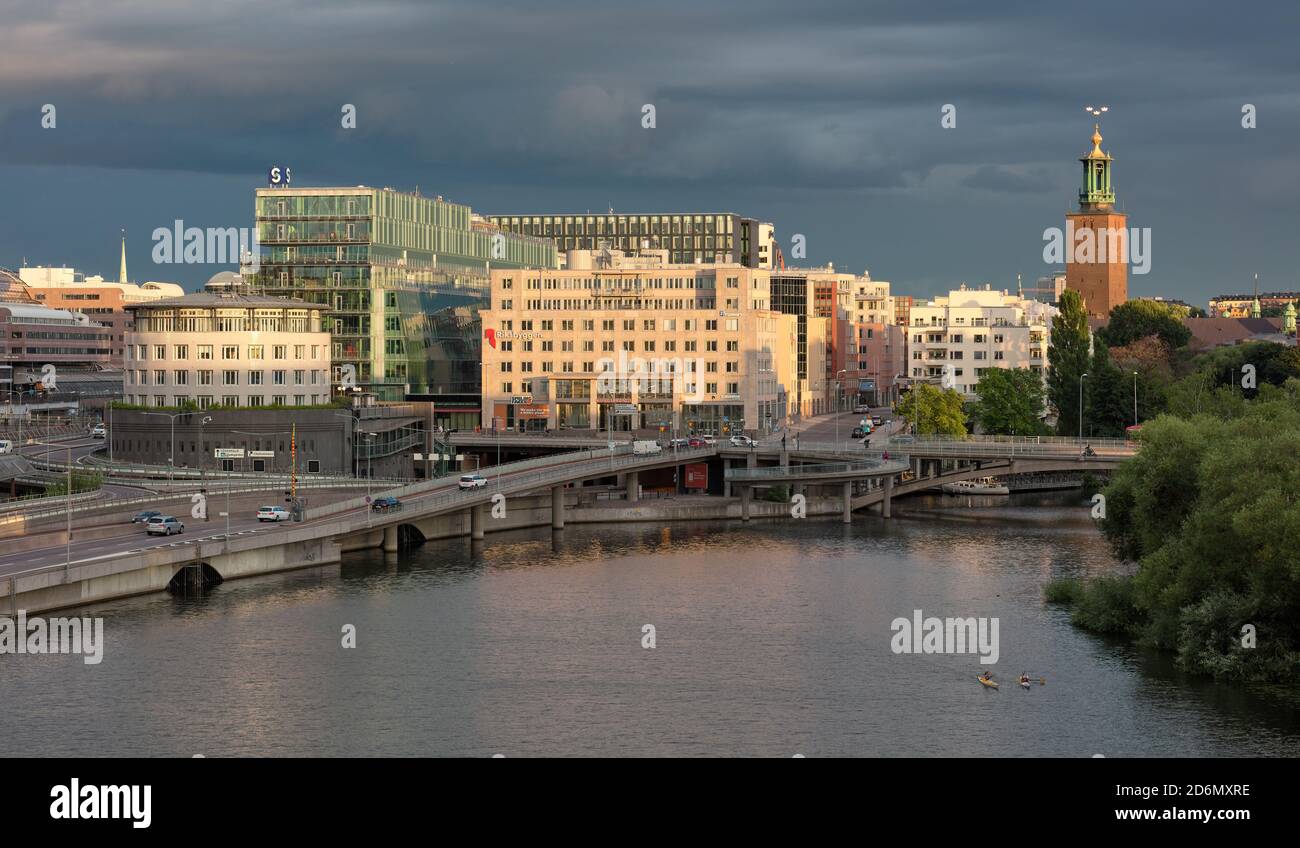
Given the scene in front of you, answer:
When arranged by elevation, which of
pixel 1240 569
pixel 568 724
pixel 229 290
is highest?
pixel 229 290

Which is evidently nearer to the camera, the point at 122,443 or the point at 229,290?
the point at 122,443

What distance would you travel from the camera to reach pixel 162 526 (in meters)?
88.5

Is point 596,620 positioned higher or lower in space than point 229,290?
lower

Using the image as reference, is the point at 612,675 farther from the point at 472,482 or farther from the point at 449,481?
the point at 449,481

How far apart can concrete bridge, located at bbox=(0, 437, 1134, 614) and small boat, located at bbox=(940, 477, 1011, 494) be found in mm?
1898

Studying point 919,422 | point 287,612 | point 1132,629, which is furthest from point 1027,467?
point 287,612

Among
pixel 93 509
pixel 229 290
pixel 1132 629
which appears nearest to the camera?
pixel 1132 629

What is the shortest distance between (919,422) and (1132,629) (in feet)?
260

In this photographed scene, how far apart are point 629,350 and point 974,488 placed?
3393cm

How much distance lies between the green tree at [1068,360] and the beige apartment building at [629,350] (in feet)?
83.3

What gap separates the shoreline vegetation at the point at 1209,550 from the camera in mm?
62375
